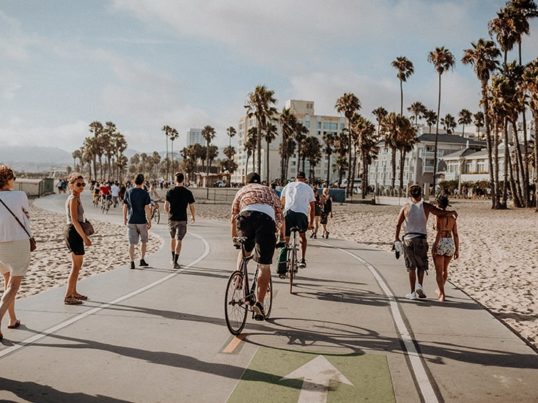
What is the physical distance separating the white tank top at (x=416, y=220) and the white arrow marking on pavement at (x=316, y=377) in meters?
3.80

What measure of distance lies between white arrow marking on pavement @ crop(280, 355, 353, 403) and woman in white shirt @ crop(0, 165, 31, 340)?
11.1 feet

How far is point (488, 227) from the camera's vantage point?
93.1 feet

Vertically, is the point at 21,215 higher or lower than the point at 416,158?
lower

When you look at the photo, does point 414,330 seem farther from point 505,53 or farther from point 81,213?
point 505,53

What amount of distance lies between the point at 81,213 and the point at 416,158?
369ft

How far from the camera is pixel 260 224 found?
6.70 m

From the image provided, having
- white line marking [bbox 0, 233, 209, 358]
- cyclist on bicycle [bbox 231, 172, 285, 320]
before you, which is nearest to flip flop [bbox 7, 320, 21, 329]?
white line marking [bbox 0, 233, 209, 358]

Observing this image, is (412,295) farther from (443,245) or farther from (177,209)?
(177,209)

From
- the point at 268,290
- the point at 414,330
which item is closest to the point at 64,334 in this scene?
the point at 268,290

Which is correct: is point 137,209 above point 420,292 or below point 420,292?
above

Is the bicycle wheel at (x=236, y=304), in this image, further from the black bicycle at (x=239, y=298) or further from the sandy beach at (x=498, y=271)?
the sandy beach at (x=498, y=271)

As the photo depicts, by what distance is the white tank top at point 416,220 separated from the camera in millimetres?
8758

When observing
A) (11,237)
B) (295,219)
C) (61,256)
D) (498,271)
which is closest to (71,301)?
(11,237)

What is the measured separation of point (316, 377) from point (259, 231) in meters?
2.16
